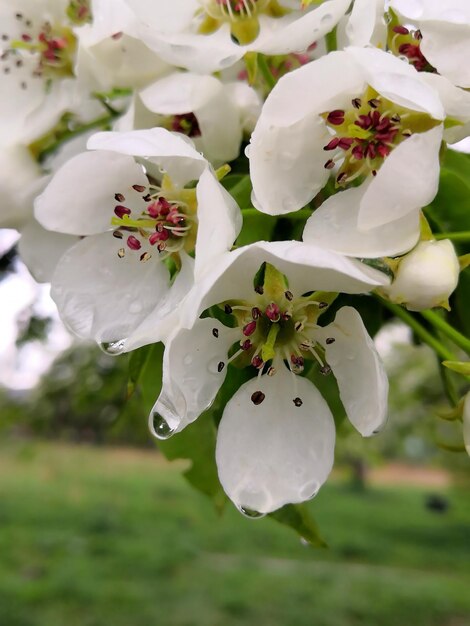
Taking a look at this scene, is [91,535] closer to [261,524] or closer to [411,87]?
[261,524]

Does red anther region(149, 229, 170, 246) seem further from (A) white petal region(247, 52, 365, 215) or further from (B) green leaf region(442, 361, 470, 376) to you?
(B) green leaf region(442, 361, 470, 376)

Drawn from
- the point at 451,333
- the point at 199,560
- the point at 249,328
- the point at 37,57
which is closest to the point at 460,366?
the point at 451,333

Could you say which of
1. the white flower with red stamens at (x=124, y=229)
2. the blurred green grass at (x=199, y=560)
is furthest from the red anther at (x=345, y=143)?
the blurred green grass at (x=199, y=560)

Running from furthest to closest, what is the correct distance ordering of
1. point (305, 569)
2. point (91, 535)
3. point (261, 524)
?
point (261, 524) < point (91, 535) < point (305, 569)

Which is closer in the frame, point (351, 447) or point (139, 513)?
point (351, 447)

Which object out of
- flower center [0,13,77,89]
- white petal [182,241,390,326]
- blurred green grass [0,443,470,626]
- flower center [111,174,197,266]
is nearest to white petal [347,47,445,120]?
white petal [182,241,390,326]

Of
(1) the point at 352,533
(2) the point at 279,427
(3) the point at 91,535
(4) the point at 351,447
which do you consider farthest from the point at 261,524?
(2) the point at 279,427
